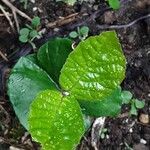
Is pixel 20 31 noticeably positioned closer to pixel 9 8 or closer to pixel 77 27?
pixel 9 8

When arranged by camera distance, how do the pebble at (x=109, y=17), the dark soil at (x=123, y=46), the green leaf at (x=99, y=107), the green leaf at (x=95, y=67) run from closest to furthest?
the green leaf at (x=95, y=67) → the green leaf at (x=99, y=107) → the dark soil at (x=123, y=46) → the pebble at (x=109, y=17)

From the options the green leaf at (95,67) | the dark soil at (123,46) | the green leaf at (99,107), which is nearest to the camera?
the green leaf at (95,67)

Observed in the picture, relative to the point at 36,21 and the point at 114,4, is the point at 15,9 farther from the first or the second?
the point at 114,4

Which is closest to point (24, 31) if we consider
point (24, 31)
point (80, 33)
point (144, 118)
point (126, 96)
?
point (24, 31)

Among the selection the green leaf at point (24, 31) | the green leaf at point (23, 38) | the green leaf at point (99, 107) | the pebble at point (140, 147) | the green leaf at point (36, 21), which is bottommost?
the pebble at point (140, 147)

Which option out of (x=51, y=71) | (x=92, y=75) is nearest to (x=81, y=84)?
(x=92, y=75)

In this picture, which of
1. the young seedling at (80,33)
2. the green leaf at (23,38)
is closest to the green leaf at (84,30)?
the young seedling at (80,33)

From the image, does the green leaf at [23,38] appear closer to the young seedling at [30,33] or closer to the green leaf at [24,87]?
the young seedling at [30,33]
